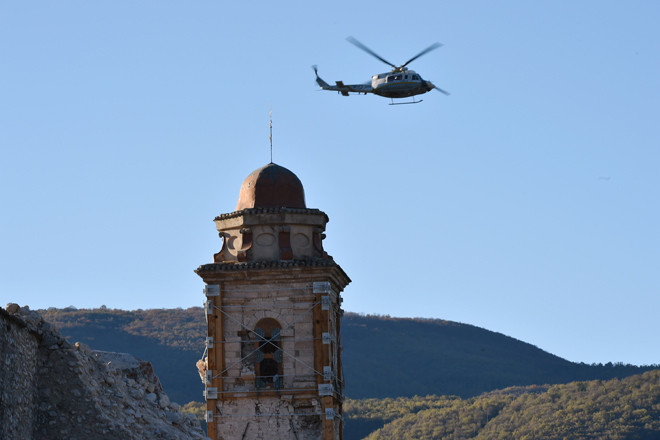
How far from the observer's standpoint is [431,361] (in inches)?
5335

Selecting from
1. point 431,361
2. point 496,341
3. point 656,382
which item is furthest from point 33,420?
point 496,341

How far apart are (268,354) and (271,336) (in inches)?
21.6

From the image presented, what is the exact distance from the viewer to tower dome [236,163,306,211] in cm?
3625

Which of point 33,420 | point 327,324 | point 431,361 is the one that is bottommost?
point 33,420

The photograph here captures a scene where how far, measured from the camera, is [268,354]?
3450cm

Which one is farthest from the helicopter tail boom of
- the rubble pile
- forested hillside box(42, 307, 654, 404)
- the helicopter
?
forested hillside box(42, 307, 654, 404)

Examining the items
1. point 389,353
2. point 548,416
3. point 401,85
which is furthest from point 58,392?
point 389,353

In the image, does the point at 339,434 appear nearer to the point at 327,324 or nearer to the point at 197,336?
the point at 327,324

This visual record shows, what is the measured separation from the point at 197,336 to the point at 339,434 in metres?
80.5

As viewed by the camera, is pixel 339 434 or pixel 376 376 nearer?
pixel 339 434

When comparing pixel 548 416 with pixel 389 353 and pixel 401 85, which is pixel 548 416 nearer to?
pixel 401 85

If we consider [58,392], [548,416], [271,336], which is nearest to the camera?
[58,392]

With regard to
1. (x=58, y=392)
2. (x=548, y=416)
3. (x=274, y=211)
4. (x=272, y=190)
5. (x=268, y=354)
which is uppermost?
(x=272, y=190)

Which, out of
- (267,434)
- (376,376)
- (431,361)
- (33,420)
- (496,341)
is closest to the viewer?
(33,420)
